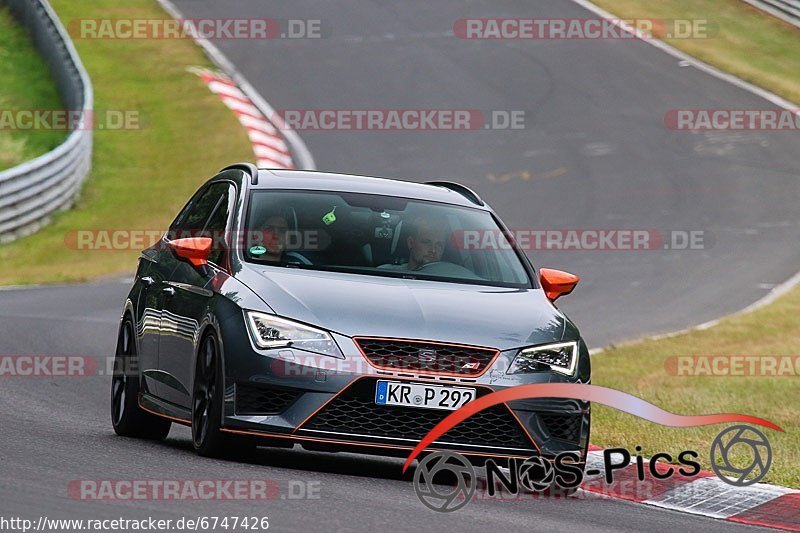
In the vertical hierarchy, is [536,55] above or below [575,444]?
above

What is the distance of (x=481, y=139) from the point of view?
28.7 m

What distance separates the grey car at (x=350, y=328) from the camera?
27.0 feet

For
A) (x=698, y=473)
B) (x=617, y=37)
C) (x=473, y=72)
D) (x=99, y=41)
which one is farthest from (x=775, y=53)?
(x=698, y=473)

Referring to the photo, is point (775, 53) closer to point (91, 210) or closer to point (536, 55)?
point (536, 55)

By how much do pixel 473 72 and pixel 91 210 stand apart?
969 cm

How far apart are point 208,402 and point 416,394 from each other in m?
1.09

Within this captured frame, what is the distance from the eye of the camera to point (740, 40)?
35.0 metres

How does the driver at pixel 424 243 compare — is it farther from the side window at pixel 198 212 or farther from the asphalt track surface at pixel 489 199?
the side window at pixel 198 212

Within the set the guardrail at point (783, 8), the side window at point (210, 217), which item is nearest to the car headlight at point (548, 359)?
Answer: the side window at point (210, 217)

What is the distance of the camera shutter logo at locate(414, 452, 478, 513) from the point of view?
786 cm

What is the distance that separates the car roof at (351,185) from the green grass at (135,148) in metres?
11.9

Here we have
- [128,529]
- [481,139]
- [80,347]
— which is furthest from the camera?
[481,139]

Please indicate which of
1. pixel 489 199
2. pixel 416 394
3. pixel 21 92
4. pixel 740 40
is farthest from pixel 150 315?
pixel 740 40

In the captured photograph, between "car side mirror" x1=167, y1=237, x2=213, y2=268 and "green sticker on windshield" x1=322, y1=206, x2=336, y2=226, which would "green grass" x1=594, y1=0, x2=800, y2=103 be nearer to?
"green sticker on windshield" x1=322, y1=206, x2=336, y2=226
